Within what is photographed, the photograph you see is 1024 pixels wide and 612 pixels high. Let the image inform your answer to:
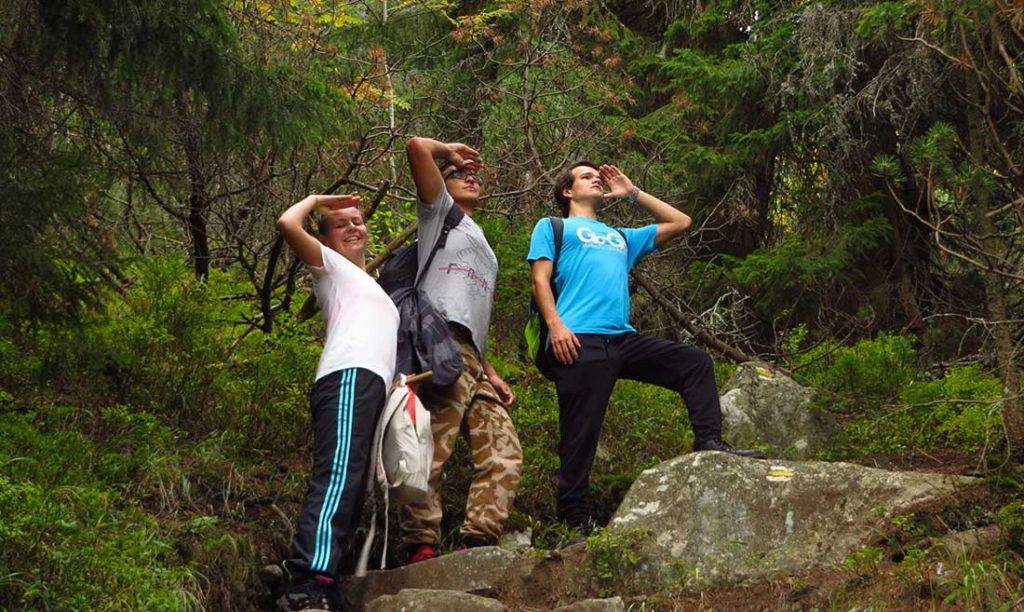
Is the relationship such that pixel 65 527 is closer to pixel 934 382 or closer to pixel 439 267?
pixel 439 267

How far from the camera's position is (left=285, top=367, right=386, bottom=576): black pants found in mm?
4855

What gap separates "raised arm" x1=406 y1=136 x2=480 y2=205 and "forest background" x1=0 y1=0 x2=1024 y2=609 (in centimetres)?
114

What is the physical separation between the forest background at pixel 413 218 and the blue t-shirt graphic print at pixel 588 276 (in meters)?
1.29

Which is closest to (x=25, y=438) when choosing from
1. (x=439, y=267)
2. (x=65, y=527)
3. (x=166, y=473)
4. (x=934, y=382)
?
(x=166, y=473)

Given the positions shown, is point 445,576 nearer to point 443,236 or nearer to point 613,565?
point 613,565

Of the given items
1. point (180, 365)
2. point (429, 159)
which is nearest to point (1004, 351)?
point (429, 159)

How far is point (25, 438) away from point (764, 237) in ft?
30.1

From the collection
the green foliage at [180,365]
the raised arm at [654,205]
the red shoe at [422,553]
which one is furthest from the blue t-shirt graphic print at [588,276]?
the green foliage at [180,365]

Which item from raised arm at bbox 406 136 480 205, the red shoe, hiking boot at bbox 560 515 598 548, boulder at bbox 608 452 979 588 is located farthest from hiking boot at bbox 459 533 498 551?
raised arm at bbox 406 136 480 205

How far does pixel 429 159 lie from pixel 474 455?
5.19ft

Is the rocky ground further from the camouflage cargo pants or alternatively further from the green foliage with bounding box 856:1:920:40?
the green foliage with bounding box 856:1:920:40

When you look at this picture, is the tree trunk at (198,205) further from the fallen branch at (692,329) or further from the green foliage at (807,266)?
the green foliage at (807,266)

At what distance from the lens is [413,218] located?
10.5 metres

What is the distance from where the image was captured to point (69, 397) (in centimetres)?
662
